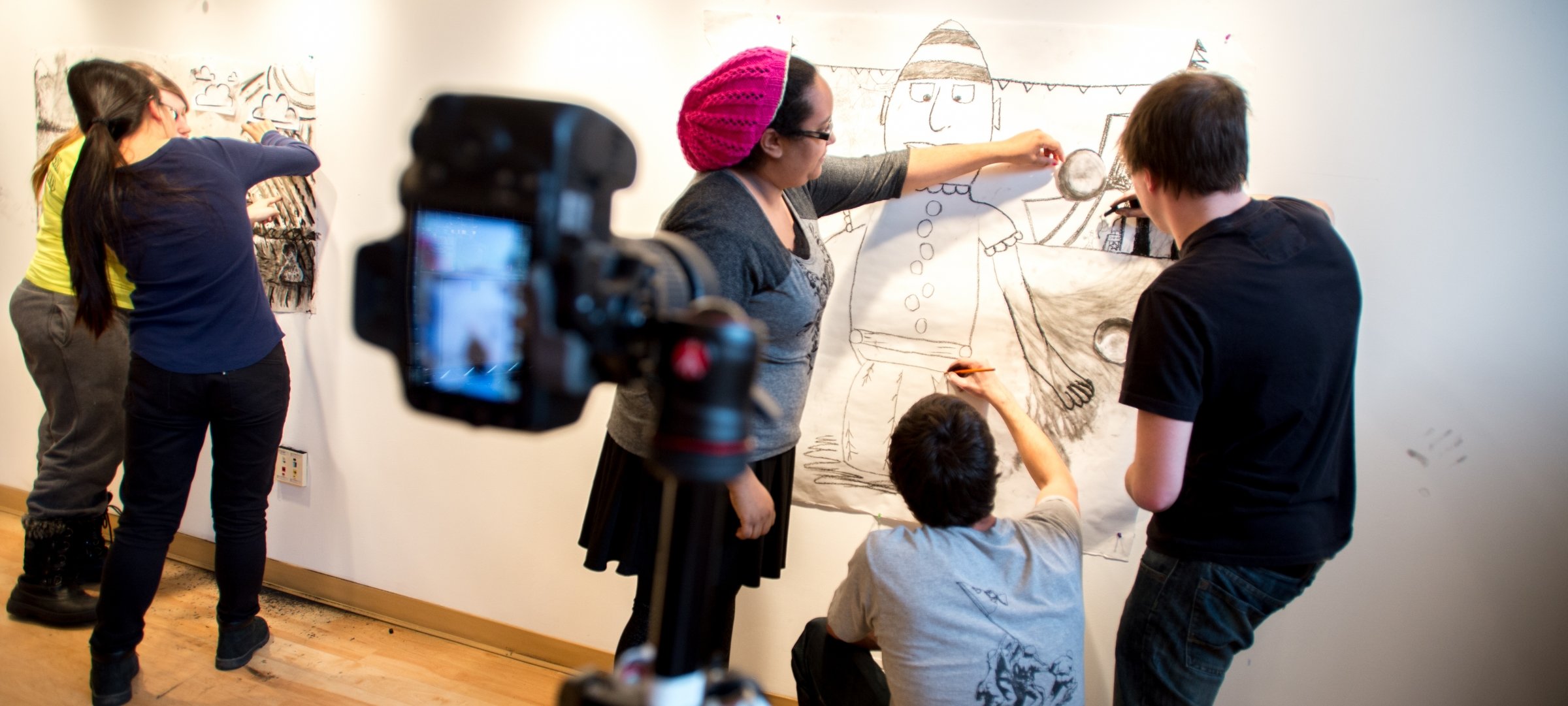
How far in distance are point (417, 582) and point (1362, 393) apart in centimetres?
227

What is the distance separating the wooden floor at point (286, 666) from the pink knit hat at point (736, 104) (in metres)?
1.44

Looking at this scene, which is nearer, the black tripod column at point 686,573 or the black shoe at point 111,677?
the black tripod column at point 686,573

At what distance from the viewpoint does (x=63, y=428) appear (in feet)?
7.04

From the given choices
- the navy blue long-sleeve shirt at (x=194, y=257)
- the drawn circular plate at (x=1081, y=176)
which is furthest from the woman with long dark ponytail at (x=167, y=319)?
the drawn circular plate at (x=1081, y=176)

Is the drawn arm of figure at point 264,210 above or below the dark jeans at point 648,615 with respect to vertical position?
above

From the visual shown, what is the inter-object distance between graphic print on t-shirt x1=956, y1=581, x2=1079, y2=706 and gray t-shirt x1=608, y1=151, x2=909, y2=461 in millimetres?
419

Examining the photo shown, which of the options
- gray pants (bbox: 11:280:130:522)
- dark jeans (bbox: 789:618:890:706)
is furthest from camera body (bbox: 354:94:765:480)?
gray pants (bbox: 11:280:130:522)

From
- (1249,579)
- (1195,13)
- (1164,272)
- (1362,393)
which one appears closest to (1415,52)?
(1195,13)

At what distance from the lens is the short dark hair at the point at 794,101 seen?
3.87 ft

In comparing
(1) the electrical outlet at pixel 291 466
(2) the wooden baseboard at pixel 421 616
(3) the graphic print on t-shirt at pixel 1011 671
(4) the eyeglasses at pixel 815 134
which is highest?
(4) the eyeglasses at pixel 815 134

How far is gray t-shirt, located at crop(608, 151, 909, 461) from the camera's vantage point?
3.76 ft

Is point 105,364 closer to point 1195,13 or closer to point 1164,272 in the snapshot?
point 1164,272

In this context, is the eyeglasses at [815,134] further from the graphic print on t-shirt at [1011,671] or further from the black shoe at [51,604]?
the black shoe at [51,604]

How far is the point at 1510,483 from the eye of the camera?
143 centimetres
